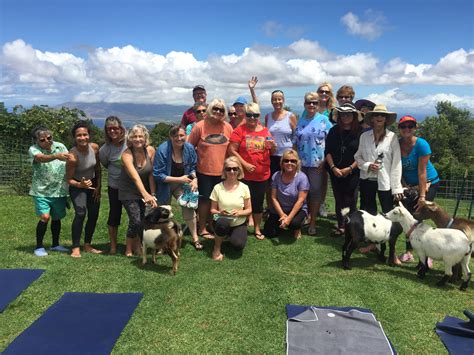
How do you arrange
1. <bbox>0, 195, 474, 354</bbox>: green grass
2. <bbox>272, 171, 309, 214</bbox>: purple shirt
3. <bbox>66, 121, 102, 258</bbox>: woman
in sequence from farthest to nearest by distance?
1. <bbox>272, 171, 309, 214</bbox>: purple shirt
2. <bbox>66, 121, 102, 258</bbox>: woman
3. <bbox>0, 195, 474, 354</bbox>: green grass

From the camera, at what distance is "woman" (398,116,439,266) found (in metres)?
5.09

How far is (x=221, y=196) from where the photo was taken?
5.60 metres

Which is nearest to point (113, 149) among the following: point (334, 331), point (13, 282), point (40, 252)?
point (40, 252)

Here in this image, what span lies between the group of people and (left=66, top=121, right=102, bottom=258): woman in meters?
0.02

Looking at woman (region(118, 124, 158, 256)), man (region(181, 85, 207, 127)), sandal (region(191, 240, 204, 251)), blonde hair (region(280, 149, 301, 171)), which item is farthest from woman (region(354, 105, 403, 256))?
man (region(181, 85, 207, 127))

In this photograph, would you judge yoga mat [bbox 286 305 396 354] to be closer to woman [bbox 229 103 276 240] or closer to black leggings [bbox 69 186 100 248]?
woman [bbox 229 103 276 240]

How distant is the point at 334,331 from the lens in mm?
3498

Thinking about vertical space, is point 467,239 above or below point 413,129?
below

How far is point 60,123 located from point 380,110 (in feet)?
42.7

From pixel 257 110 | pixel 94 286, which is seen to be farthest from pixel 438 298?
pixel 94 286

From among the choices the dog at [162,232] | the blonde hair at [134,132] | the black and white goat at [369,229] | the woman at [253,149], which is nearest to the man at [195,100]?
the woman at [253,149]

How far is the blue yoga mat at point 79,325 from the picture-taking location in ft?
10.6

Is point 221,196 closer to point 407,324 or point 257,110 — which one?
point 257,110

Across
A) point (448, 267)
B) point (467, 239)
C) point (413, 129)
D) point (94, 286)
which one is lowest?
point (94, 286)
